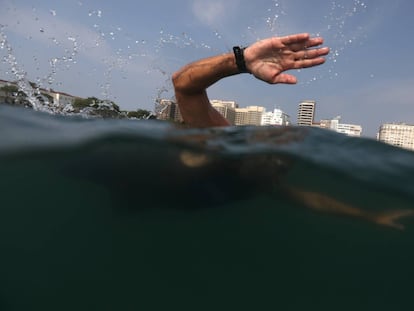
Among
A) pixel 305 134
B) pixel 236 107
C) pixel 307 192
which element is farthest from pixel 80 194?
pixel 236 107

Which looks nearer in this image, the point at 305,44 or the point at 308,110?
the point at 305,44

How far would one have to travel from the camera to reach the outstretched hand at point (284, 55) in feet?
12.5

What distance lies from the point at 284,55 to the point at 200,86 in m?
1.27

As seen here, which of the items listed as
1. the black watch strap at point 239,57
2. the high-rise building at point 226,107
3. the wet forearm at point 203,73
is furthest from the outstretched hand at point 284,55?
the high-rise building at point 226,107

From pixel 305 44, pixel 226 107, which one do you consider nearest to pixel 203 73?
pixel 305 44

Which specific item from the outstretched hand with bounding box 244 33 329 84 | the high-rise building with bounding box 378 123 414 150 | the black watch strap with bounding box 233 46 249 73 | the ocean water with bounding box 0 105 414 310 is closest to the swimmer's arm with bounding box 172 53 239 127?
the black watch strap with bounding box 233 46 249 73

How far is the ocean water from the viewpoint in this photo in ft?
8.39

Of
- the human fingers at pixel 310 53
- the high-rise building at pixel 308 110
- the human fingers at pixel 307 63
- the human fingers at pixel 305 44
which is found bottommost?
the high-rise building at pixel 308 110

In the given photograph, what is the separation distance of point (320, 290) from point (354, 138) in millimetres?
2135

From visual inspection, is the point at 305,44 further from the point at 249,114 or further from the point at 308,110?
the point at 249,114

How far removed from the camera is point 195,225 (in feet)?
9.50

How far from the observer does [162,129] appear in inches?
160

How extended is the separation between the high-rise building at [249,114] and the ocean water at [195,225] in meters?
144

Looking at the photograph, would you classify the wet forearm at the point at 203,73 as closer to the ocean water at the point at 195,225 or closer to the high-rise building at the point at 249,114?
the ocean water at the point at 195,225
